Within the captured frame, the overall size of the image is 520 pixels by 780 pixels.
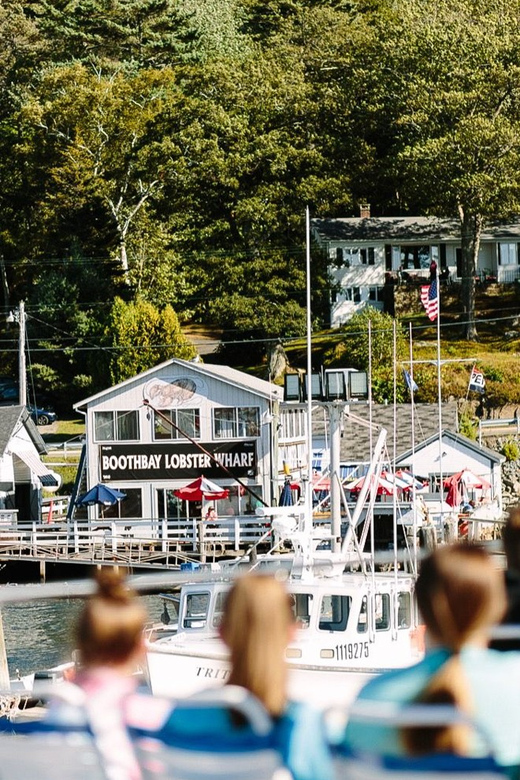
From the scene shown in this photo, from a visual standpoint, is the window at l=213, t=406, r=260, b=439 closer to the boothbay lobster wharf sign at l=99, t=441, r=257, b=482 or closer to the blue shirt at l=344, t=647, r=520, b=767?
the boothbay lobster wharf sign at l=99, t=441, r=257, b=482

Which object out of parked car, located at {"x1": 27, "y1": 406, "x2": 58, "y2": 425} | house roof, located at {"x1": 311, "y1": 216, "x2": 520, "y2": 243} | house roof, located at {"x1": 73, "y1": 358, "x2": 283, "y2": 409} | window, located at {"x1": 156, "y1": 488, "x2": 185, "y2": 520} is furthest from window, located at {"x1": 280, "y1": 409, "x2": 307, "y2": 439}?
house roof, located at {"x1": 311, "y1": 216, "x2": 520, "y2": 243}

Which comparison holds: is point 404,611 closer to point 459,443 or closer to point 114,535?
point 114,535

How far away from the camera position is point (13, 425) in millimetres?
44938

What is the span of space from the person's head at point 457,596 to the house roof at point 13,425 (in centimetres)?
4189

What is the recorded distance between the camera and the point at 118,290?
63312 mm

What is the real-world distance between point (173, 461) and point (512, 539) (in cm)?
3856

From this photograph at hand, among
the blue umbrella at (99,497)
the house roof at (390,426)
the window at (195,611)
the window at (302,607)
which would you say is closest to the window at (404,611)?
the window at (302,607)

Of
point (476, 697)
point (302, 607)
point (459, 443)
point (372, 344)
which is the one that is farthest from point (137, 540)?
point (476, 697)

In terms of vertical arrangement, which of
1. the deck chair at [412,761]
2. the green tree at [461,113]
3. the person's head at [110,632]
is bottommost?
the deck chair at [412,761]

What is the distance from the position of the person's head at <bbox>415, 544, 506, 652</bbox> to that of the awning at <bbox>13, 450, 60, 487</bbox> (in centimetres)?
4156

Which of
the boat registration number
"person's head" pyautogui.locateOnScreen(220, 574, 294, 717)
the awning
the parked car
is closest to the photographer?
"person's head" pyautogui.locateOnScreen(220, 574, 294, 717)

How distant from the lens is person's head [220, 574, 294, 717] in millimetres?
3104

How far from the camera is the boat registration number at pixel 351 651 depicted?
1781cm

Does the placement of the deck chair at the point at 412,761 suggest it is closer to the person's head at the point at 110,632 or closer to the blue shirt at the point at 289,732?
the blue shirt at the point at 289,732
